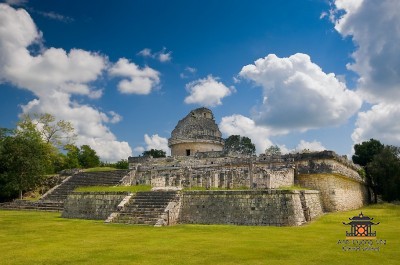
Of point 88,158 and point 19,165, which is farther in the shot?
point 88,158

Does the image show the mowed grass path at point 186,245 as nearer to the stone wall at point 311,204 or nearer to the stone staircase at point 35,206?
the stone wall at point 311,204

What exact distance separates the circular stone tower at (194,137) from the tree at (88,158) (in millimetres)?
14398

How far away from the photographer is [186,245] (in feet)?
30.7

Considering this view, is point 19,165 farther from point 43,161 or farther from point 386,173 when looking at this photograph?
point 386,173

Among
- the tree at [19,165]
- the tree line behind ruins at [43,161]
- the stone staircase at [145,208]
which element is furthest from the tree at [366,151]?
the tree at [19,165]

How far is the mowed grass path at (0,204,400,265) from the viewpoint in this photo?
7.56 meters

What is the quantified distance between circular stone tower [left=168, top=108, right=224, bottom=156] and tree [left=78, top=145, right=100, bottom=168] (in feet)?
47.2

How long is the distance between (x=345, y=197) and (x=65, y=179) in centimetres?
2059

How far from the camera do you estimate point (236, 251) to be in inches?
332

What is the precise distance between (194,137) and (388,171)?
1660cm

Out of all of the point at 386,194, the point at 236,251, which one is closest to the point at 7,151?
the point at 236,251

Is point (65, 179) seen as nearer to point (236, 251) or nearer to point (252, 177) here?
point (252, 177)

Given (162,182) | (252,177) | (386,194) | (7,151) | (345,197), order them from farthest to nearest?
(386,194) → (7,151) → (345,197) → (162,182) → (252,177)

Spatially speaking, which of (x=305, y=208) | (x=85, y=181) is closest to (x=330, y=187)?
(x=305, y=208)
